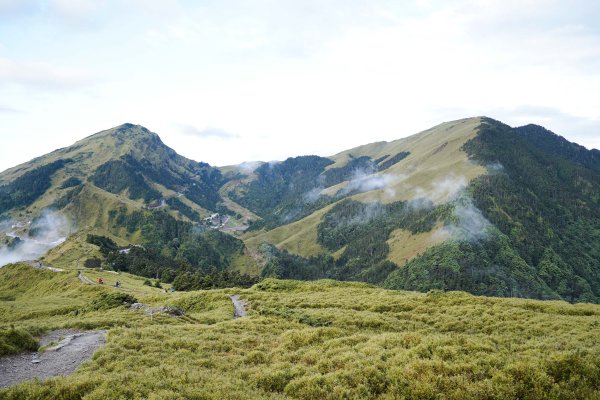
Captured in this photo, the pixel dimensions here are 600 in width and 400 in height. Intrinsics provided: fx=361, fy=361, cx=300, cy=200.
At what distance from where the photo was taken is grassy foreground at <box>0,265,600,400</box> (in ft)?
60.1

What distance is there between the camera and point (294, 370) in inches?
879

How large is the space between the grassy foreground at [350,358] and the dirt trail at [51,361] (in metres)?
1.41

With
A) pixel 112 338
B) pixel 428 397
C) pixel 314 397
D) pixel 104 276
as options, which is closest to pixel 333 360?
pixel 314 397

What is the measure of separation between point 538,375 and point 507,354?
170 inches

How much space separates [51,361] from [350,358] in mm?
20117

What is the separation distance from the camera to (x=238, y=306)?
5988cm

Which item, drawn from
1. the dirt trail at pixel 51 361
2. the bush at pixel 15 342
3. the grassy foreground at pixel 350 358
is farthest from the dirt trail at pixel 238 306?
the bush at pixel 15 342

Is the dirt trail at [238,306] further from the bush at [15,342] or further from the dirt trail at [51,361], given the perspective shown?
the bush at [15,342]

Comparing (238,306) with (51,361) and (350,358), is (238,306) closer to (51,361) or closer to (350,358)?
(51,361)

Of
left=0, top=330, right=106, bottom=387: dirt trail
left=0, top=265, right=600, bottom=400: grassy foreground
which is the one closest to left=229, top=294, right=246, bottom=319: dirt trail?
left=0, top=265, right=600, bottom=400: grassy foreground

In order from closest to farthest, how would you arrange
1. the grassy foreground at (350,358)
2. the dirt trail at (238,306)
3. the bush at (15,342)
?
the grassy foreground at (350,358) → the bush at (15,342) → the dirt trail at (238,306)

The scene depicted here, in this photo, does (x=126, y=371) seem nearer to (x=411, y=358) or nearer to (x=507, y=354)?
(x=411, y=358)

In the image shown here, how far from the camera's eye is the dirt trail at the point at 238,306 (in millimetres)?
53469

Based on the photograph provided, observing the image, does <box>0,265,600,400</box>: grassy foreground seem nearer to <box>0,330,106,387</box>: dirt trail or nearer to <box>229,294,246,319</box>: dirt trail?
<box>0,330,106,387</box>: dirt trail
